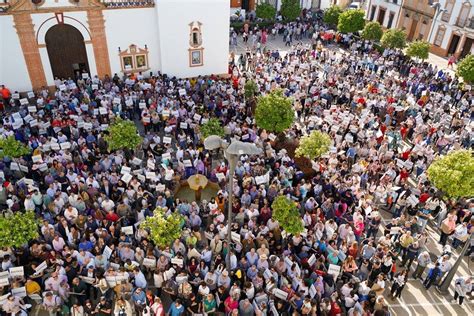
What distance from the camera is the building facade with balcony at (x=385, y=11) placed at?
41.0 m

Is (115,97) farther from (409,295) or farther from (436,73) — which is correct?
(436,73)

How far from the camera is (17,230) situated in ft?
38.7

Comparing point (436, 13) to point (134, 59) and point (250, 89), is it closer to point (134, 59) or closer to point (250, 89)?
point (250, 89)

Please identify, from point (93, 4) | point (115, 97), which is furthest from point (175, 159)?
point (93, 4)

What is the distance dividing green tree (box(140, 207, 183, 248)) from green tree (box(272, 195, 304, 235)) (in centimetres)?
318

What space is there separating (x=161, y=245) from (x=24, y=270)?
4155 mm

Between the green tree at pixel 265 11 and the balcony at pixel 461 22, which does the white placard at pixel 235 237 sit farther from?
the green tree at pixel 265 11

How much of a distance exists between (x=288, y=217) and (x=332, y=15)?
104ft

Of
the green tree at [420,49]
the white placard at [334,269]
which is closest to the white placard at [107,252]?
the white placard at [334,269]

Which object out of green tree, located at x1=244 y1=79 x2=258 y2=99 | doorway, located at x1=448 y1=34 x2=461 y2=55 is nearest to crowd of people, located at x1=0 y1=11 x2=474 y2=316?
green tree, located at x1=244 y1=79 x2=258 y2=99

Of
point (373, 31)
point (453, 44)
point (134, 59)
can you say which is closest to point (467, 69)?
point (373, 31)

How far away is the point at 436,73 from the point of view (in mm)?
29219

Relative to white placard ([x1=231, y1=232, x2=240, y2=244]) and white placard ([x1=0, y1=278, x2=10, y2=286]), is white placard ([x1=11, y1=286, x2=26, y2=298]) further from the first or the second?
white placard ([x1=231, y1=232, x2=240, y2=244])

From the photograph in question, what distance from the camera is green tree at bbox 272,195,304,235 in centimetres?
1284
